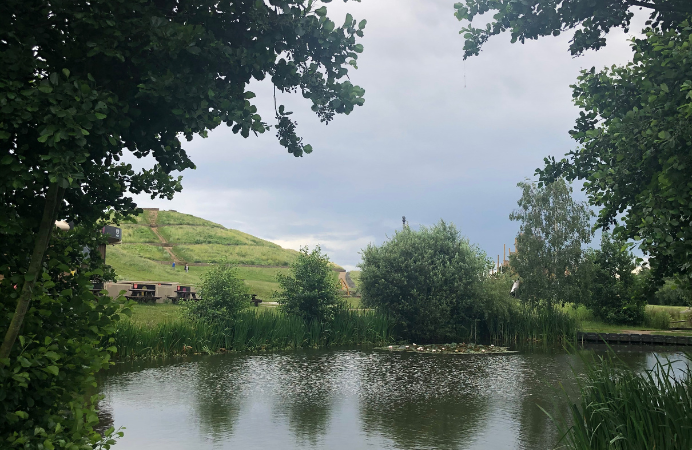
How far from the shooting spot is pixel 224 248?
65562 mm

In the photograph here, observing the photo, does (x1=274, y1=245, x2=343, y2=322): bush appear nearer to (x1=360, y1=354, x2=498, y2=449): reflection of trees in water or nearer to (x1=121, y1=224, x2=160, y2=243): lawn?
(x1=360, y1=354, x2=498, y2=449): reflection of trees in water

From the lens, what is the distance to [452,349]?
68.3 ft

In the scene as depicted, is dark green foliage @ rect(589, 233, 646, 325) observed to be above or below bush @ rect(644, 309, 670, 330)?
above

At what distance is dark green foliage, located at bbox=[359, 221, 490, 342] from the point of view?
76.9 ft

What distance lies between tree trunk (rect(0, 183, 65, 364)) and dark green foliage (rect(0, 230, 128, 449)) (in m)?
0.09

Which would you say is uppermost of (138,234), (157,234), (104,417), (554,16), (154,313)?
(157,234)

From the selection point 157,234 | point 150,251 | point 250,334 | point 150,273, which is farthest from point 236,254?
point 250,334

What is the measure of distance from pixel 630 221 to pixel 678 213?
3.50 feet

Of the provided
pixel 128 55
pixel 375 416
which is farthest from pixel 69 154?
pixel 375 416

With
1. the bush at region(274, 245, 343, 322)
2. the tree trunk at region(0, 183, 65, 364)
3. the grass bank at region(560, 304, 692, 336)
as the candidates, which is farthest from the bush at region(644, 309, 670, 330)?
the tree trunk at region(0, 183, 65, 364)

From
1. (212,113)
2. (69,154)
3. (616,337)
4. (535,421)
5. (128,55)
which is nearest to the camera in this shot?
(69,154)

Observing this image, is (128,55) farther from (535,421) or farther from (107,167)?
(535,421)

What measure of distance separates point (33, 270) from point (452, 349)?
18578 mm

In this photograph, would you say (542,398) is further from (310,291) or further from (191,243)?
(191,243)
